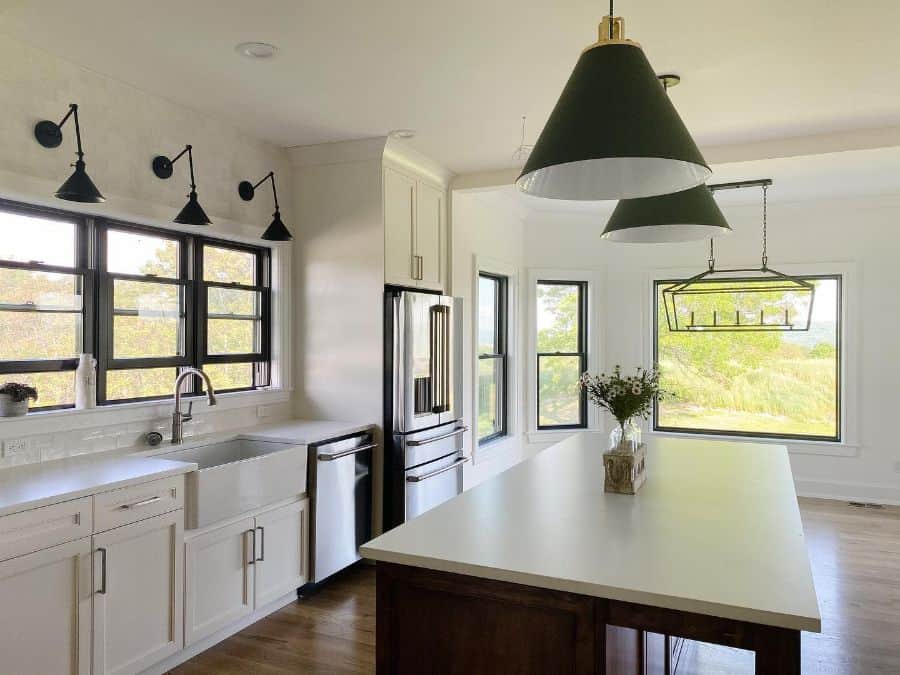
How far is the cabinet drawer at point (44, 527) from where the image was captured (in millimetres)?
2129

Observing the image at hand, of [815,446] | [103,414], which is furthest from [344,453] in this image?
[815,446]

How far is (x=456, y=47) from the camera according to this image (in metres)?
2.81

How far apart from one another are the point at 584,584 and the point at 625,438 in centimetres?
95

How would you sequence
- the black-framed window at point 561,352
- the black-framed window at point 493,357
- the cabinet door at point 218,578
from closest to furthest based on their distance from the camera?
the cabinet door at point 218,578 → the black-framed window at point 493,357 → the black-framed window at point 561,352

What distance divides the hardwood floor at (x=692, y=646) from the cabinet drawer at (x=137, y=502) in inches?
29.7

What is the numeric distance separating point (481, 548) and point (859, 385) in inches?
214

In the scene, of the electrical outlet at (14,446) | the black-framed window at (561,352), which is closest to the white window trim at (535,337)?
the black-framed window at (561,352)

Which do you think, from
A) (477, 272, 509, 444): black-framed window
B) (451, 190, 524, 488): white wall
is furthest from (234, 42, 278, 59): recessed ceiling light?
(477, 272, 509, 444): black-framed window

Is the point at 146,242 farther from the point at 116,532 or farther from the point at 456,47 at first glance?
the point at 456,47

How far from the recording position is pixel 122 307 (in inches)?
131

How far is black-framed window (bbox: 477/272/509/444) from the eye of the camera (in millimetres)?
5762

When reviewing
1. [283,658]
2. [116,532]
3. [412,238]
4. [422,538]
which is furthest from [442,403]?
[422,538]

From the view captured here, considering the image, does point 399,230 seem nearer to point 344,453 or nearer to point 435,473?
point 344,453

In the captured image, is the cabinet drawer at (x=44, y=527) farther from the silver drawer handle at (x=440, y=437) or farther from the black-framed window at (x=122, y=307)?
the silver drawer handle at (x=440, y=437)
